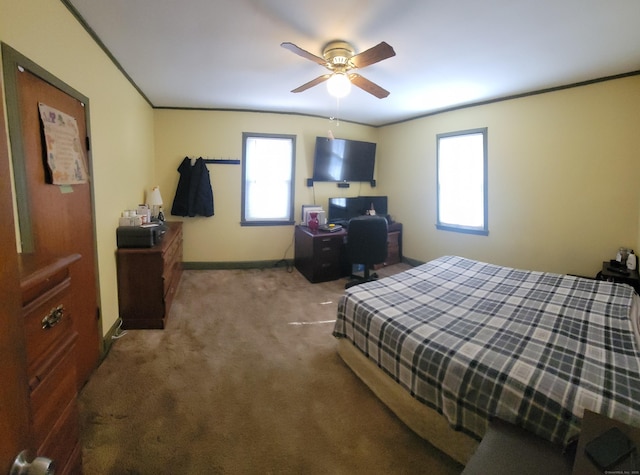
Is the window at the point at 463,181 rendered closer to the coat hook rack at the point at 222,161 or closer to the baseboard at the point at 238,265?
the baseboard at the point at 238,265

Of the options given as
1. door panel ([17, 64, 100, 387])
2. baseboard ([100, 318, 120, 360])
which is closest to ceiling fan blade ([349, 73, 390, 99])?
door panel ([17, 64, 100, 387])

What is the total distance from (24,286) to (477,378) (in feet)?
5.56

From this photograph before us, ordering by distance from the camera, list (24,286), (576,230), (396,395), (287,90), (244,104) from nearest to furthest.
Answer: (24,286)
(396,395)
(576,230)
(287,90)
(244,104)

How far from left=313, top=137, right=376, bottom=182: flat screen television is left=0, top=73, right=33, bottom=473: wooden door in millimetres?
4327

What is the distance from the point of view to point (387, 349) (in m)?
1.76

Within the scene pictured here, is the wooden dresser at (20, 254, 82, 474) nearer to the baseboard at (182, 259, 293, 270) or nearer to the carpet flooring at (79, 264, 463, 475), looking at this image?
the carpet flooring at (79, 264, 463, 475)

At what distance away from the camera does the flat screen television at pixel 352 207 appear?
189 inches

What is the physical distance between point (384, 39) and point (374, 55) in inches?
13.0

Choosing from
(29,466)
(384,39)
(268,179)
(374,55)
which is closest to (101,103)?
(374,55)

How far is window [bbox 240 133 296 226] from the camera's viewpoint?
4535mm

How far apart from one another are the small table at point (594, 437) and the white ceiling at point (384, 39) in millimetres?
2256

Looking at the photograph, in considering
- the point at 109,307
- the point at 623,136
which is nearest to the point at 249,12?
the point at 109,307

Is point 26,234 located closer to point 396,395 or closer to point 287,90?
point 396,395

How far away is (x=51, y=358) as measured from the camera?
0.95 m
